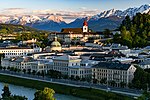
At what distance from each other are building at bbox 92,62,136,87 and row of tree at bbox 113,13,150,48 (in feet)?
60.7

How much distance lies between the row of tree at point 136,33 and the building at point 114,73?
60.7 feet

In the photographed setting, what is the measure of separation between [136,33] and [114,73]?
23663 millimetres

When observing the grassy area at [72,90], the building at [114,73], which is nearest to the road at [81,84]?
the grassy area at [72,90]

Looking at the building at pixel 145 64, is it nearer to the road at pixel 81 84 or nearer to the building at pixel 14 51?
the road at pixel 81 84

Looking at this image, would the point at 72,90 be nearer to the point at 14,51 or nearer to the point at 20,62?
the point at 20,62

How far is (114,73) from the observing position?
102ft

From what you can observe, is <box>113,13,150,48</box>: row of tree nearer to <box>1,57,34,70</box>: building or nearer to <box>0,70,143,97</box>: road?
<box>1,57,34,70</box>: building

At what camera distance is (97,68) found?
1284 inches

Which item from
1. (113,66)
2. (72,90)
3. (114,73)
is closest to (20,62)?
(113,66)

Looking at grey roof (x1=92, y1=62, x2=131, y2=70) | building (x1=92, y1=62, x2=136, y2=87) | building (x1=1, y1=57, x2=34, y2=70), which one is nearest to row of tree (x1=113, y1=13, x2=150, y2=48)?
building (x1=1, y1=57, x2=34, y2=70)

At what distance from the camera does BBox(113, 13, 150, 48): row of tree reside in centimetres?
5094

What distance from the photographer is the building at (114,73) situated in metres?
30.3

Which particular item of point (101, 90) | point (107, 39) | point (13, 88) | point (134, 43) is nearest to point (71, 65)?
point (13, 88)

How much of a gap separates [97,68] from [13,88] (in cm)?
625
